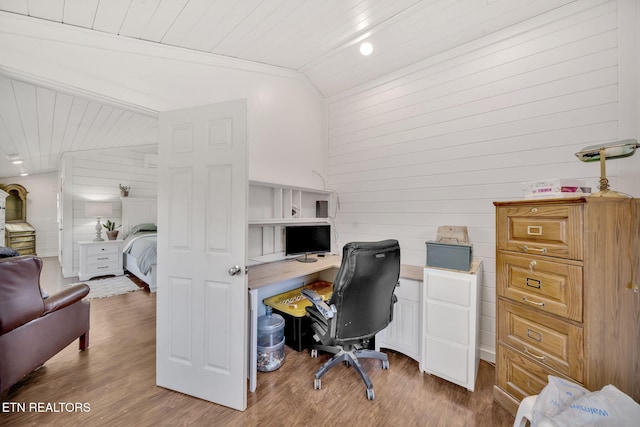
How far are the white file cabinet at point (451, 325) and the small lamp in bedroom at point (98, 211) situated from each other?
5.87 m

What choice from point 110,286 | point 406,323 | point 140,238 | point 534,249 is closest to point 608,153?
point 534,249

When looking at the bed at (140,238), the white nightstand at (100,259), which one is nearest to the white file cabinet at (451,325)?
the bed at (140,238)

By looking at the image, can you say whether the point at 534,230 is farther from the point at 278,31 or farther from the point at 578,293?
the point at 278,31

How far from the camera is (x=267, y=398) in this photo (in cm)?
179

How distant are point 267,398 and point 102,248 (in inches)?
191

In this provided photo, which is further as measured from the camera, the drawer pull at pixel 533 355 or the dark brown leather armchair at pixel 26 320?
the dark brown leather armchair at pixel 26 320

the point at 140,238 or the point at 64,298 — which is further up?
the point at 140,238

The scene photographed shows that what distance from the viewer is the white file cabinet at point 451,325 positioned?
1.86m

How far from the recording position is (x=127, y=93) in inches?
73.5

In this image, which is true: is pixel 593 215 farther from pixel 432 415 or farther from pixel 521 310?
pixel 432 415

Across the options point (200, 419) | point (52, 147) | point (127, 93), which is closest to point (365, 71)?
point (127, 93)

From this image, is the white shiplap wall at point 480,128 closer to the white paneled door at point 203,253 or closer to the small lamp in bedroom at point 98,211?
the white paneled door at point 203,253

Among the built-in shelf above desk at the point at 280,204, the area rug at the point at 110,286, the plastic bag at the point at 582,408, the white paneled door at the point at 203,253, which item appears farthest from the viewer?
the area rug at the point at 110,286

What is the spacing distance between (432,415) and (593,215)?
1520mm
